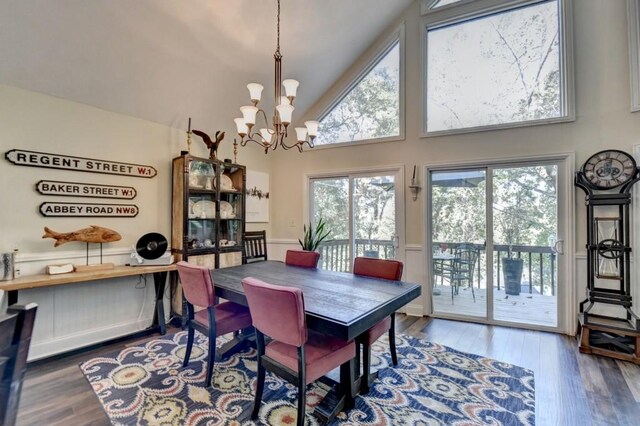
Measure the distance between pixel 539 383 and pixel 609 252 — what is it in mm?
1707

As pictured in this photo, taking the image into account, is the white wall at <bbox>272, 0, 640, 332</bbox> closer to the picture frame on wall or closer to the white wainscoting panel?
the picture frame on wall

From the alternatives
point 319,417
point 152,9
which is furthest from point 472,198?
point 152,9

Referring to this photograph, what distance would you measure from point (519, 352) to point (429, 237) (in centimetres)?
161

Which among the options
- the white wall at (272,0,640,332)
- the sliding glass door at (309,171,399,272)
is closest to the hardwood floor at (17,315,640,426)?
the white wall at (272,0,640,332)

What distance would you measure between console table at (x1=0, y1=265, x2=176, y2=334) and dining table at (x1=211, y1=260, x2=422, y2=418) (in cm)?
90

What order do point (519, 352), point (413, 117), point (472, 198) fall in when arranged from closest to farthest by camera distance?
point (519, 352), point (472, 198), point (413, 117)

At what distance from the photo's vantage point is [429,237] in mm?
4074

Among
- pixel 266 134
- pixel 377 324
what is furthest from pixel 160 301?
pixel 377 324

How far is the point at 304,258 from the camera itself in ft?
10.8

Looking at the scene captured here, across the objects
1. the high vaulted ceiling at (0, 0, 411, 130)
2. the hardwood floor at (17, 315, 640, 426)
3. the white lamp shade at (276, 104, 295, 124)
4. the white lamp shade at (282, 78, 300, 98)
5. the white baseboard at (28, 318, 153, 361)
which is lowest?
the hardwood floor at (17, 315, 640, 426)

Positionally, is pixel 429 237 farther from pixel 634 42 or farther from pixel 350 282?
pixel 634 42

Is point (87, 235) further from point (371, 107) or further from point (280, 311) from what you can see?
point (371, 107)

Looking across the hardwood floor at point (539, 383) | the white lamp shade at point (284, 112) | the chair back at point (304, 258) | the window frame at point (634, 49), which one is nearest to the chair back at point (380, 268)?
the chair back at point (304, 258)

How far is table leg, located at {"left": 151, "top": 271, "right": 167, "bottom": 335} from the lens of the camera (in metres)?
3.38
